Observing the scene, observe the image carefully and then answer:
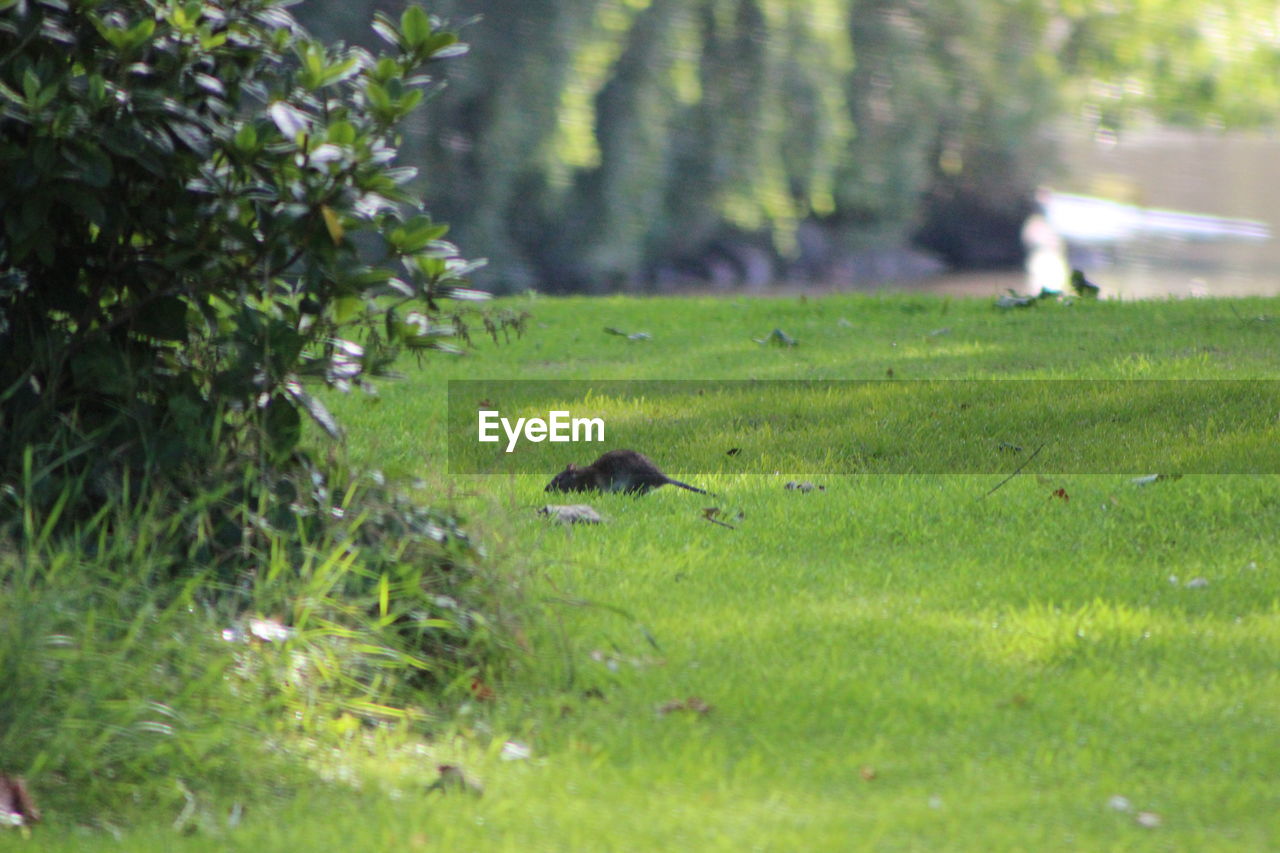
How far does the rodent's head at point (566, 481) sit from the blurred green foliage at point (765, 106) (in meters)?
14.4

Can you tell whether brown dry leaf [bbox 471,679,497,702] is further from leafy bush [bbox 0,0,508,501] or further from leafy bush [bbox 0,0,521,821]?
leafy bush [bbox 0,0,508,501]

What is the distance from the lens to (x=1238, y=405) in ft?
21.2

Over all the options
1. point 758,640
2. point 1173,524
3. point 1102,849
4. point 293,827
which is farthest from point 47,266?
point 1173,524

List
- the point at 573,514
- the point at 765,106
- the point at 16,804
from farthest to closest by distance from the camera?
the point at 765,106
the point at 573,514
the point at 16,804

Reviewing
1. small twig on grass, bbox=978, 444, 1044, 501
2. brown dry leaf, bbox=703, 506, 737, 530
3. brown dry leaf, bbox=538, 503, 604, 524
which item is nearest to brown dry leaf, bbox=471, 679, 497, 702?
brown dry leaf, bbox=538, 503, 604, 524

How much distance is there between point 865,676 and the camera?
376 centimetres

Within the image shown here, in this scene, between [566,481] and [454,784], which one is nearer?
[454,784]

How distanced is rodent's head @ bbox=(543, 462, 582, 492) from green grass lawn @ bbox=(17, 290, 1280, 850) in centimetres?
8

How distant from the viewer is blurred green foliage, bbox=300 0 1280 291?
2061 cm

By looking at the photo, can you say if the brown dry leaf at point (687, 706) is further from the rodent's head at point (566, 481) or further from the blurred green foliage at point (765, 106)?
the blurred green foliage at point (765, 106)

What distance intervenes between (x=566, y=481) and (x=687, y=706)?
2301 millimetres

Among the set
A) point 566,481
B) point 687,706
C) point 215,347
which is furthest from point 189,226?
point 566,481

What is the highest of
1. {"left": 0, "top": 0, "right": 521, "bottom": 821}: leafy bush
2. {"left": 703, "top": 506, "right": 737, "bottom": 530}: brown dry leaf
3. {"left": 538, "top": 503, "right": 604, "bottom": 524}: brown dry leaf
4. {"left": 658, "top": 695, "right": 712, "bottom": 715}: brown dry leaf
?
{"left": 0, "top": 0, "right": 521, "bottom": 821}: leafy bush

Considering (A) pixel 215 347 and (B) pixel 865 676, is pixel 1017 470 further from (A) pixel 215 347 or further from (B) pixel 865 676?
(A) pixel 215 347
